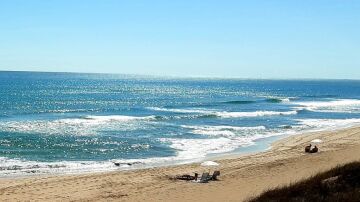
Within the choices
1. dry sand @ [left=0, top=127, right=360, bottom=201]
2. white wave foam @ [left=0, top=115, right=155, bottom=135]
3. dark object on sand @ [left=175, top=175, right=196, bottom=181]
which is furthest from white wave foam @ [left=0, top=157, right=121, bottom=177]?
white wave foam @ [left=0, top=115, right=155, bottom=135]

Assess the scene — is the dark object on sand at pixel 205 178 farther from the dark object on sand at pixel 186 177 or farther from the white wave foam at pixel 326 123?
the white wave foam at pixel 326 123

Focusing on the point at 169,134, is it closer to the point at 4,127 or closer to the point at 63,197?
the point at 4,127

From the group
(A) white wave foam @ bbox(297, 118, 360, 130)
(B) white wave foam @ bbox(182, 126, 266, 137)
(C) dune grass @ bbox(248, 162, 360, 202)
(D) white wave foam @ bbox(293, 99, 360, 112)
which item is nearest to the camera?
(C) dune grass @ bbox(248, 162, 360, 202)

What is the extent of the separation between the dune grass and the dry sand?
4.71 meters

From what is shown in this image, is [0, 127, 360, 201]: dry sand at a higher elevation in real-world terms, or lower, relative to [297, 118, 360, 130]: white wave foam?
higher

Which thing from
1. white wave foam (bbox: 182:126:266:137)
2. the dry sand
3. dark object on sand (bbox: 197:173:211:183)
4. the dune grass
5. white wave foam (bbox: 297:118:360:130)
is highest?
the dune grass

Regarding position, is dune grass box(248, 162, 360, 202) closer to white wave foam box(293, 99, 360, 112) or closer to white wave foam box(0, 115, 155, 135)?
white wave foam box(0, 115, 155, 135)

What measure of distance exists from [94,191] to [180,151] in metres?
12.0

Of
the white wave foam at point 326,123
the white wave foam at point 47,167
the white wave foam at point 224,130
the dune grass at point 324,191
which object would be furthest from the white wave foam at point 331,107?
the dune grass at point 324,191

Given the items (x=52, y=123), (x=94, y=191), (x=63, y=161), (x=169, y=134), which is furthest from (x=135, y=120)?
(x=94, y=191)

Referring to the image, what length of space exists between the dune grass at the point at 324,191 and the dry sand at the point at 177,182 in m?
4.71

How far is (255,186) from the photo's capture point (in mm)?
20109

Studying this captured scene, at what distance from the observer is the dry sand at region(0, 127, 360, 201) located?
18391mm

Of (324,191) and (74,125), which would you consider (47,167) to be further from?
(74,125)
